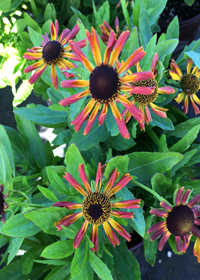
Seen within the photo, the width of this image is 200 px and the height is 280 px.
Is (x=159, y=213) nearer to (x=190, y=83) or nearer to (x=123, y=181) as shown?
(x=123, y=181)

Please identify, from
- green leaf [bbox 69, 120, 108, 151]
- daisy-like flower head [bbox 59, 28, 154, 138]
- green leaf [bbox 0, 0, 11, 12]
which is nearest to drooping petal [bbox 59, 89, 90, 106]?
daisy-like flower head [bbox 59, 28, 154, 138]

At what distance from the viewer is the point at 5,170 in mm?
336

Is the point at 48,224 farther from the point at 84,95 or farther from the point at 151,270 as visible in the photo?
the point at 151,270

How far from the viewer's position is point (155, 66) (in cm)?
35

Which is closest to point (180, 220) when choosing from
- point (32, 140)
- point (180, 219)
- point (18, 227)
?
point (180, 219)

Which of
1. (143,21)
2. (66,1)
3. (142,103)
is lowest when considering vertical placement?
(142,103)

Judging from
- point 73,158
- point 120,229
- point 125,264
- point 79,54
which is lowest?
point 125,264

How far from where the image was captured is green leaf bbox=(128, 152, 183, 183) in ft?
1.11

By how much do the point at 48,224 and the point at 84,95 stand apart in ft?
0.56

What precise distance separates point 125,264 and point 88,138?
216mm

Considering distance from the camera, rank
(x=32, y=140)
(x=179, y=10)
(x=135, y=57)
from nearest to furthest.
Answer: (x=135, y=57) < (x=32, y=140) < (x=179, y=10)

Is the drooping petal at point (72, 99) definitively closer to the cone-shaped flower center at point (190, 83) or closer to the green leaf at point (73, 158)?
the green leaf at point (73, 158)

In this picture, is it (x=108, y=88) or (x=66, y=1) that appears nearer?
(x=108, y=88)

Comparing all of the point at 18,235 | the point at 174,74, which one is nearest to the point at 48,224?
the point at 18,235
